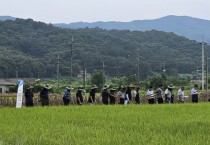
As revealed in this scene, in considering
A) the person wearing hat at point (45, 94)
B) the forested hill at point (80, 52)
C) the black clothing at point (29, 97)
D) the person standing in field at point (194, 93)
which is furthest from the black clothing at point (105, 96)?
the forested hill at point (80, 52)

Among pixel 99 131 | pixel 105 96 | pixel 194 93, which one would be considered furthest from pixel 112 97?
pixel 99 131

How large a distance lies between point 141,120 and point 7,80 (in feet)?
156

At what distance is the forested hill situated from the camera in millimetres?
66012

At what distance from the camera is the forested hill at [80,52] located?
66012 mm

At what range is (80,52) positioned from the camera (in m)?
76.2

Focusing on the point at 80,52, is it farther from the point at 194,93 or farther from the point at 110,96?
the point at 110,96

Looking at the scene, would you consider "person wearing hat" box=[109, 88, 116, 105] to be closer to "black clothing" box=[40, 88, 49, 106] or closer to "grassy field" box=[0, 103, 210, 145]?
"black clothing" box=[40, 88, 49, 106]

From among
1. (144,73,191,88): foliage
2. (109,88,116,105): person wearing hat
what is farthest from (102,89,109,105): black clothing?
(144,73,191,88): foliage

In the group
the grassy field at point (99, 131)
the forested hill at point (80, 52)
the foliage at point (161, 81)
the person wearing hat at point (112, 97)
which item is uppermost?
the forested hill at point (80, 52)

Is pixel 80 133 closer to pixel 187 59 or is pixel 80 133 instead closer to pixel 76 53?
pixel 76 53

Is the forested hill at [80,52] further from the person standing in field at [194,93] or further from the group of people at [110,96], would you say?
the person standing in field at [194,93]

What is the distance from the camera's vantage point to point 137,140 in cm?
857

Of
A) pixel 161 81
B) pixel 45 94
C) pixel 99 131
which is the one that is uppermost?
pixel 161 81

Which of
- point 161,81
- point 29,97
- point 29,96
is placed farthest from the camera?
point 161,81
